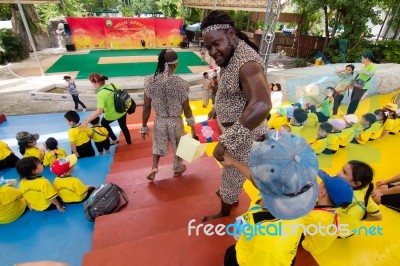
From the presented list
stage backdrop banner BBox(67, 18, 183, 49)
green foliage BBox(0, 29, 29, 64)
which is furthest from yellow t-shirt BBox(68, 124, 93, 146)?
stage backdrop banner BBox(67, 18, 183, 49)

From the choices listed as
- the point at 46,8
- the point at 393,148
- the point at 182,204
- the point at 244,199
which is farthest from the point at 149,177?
the point at 46,8

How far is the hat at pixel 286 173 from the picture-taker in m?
0.90

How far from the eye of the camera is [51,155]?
343cm

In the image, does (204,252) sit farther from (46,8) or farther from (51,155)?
A: (46,8)

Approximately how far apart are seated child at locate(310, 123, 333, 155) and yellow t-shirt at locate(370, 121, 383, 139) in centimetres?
116

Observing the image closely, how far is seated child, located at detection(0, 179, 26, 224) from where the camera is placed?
2.46 metres

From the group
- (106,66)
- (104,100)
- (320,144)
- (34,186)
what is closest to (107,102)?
(104,100)

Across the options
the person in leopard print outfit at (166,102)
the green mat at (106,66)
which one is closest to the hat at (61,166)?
the person in leopard print outfit at (166,102)

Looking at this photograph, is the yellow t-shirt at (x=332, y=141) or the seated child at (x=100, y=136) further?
the seated child at (x=100, y=136)

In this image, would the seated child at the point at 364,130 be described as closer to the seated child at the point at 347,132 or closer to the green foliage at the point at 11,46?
the seated child at the point at 347,132

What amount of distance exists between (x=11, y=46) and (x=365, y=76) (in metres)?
16.3

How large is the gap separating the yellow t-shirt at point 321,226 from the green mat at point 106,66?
33.7ft

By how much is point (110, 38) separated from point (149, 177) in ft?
54.8

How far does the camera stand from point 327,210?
5.57ft
